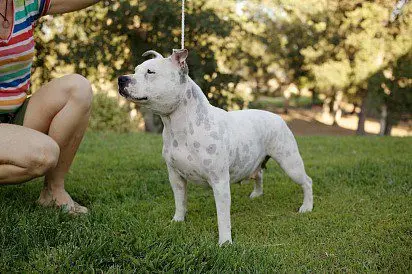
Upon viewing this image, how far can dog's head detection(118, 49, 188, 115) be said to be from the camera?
2.70 m

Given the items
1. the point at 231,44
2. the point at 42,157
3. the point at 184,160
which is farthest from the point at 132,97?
the point at 231,44

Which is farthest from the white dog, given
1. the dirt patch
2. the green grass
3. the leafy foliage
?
the dirt patch

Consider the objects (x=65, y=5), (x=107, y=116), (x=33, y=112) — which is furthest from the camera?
(x=107, y=116)

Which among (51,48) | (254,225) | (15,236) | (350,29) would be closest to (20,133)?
(15,236)

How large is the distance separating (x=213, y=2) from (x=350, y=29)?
26.3 ft

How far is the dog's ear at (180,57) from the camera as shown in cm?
269

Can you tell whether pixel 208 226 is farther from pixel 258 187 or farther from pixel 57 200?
pixel 57 200

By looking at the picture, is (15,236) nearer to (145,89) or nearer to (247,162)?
(145,89)

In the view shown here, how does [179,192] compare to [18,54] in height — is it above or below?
below

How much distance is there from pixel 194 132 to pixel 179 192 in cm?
58

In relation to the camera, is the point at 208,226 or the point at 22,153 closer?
the point at 22,153

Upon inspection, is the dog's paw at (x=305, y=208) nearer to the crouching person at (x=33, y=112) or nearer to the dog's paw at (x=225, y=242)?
the dog's paw at (x=225, y=242)

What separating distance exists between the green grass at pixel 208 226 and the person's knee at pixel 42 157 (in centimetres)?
34

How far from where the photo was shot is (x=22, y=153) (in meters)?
2.66
